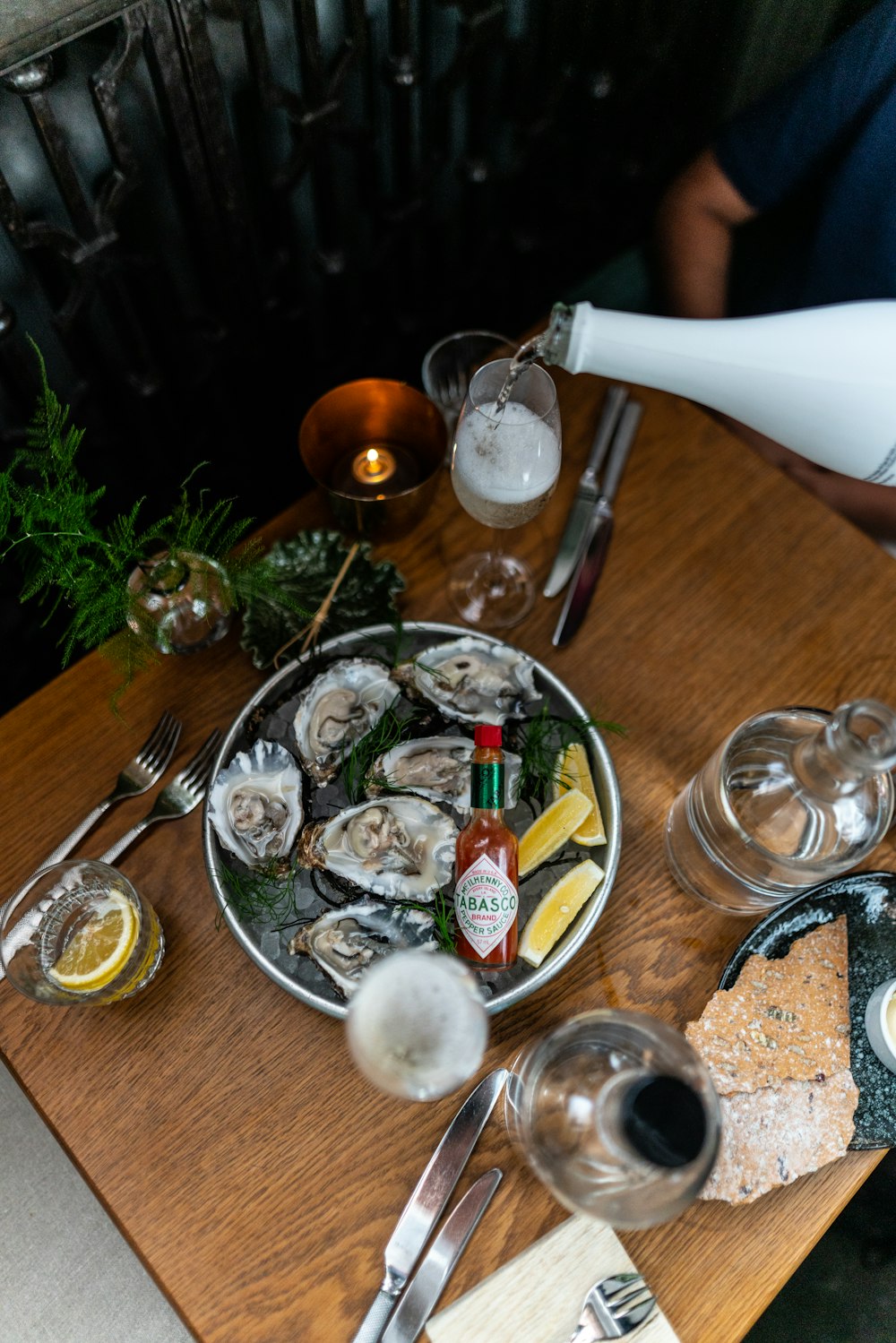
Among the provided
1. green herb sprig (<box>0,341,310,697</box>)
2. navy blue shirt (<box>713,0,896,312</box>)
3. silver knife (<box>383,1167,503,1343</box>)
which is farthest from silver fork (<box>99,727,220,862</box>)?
navy blue shirt (<box>713,0,896,312</box>)

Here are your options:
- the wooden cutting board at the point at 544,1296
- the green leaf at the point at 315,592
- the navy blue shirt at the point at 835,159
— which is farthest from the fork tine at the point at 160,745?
the navy blue shirt at the point at 835,159

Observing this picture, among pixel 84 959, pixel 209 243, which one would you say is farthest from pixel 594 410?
pixel 84 959

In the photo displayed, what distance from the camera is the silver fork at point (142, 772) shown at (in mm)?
861

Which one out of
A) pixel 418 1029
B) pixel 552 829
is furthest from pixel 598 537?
pixel 418 1029

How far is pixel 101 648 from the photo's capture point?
865mm

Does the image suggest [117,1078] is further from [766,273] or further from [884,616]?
[766,273]

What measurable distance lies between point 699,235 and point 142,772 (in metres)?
1.05

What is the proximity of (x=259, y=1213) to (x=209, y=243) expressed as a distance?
3.45 ft

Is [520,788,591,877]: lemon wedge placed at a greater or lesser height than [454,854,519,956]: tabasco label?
lesser

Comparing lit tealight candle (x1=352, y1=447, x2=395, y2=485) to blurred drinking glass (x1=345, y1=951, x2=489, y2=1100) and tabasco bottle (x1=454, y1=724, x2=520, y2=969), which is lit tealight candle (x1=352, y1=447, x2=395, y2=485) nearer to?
tabasco bottle (x1=454, y1=724, x2=520, y2=969)

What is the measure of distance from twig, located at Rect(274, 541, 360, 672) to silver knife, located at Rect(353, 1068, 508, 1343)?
17.1 inches

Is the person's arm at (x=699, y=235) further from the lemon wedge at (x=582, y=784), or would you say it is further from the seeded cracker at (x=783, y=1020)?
the seeded cracker at (x=783, y=1020)

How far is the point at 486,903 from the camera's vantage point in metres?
0.74

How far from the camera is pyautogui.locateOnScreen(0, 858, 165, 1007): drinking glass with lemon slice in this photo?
29.7 inches
